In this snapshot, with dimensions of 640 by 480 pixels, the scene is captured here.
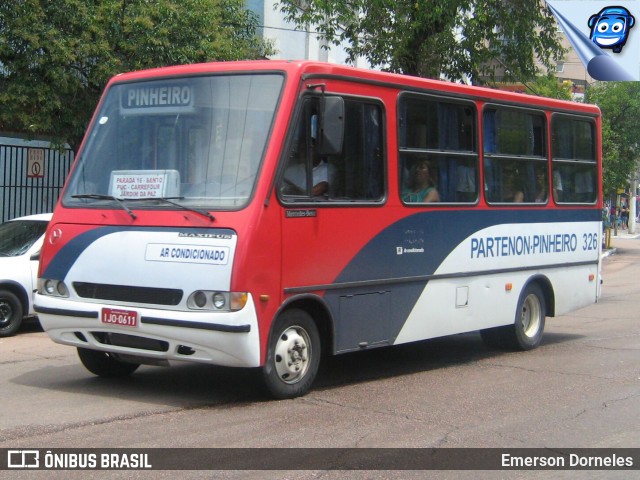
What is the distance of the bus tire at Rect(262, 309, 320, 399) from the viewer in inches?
319

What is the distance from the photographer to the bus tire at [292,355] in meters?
8.09

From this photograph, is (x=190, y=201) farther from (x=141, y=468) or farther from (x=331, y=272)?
(x=141, y=468)

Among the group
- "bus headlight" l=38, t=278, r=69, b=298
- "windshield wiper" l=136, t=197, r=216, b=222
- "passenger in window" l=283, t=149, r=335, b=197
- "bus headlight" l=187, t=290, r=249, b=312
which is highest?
"passenger in window" l=283, t=149, r=335, b=197

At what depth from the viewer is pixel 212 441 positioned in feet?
22.4

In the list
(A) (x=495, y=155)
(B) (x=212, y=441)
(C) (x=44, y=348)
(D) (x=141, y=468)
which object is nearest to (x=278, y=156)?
(B) (x=212, y=441)

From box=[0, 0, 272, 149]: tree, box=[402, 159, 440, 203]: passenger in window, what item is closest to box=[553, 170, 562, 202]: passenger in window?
box=[402, 159, 440, 203]: passenger in window

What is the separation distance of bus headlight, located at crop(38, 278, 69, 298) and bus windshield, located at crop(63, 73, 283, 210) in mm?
724

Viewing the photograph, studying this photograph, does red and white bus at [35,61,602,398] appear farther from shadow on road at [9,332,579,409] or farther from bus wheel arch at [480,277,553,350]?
bus wheel arch at [480,277,553,350]

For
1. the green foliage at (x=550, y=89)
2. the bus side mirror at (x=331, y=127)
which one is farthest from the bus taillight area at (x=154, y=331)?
the green foliage at (x=550, y=89)

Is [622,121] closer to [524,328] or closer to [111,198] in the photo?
[524,328]

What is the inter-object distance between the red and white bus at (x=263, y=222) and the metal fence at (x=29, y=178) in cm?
1013

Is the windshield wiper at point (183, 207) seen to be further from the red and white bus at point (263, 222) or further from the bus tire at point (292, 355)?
the bus tire at point (292, 355)

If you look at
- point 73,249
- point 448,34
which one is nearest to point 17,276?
point 73,249

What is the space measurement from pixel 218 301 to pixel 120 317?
36.6 inches
